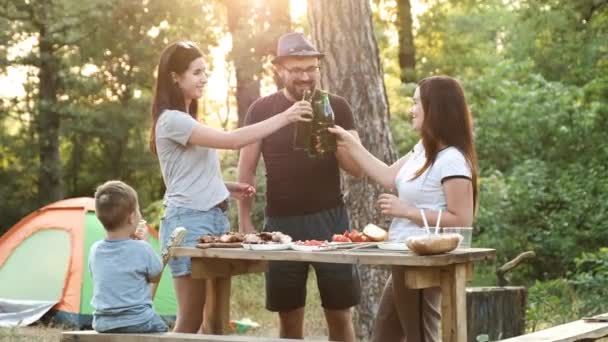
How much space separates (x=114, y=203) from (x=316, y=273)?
1299 mm

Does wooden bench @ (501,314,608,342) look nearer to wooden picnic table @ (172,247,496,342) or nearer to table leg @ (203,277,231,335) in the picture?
wooden picnic table @ (172,247,496,342)

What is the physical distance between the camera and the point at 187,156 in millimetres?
5230

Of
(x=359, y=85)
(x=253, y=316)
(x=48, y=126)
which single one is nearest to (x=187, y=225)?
(x=359, y=85)

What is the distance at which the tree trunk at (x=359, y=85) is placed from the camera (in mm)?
8211

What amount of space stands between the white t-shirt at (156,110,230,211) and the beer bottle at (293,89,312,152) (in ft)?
1.64

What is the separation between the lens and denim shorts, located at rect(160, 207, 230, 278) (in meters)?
5.20

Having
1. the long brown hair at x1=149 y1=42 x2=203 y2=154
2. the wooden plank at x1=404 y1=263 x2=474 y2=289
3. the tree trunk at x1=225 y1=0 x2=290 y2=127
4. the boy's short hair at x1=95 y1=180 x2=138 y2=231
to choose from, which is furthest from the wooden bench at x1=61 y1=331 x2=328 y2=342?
the tree trunk at x1=225 y1=0 x2=290 y2=127

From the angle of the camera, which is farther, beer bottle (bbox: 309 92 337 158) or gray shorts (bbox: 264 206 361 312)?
gray shorts (bbox: 264 206 361 312)

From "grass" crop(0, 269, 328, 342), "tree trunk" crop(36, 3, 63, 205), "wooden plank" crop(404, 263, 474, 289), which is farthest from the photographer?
"tree trunk" crop(36, 3, 63, 205)

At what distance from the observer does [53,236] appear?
10664 millimetres

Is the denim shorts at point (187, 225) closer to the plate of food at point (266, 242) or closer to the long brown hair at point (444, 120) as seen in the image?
the plate of food at point (266, 242)

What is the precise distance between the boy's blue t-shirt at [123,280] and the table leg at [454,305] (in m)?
1.36

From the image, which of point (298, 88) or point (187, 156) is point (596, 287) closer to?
point (298, 88)

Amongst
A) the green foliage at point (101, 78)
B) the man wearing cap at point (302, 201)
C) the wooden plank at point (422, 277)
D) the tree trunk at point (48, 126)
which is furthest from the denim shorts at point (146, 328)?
the tree trunk at point (48, 126)
